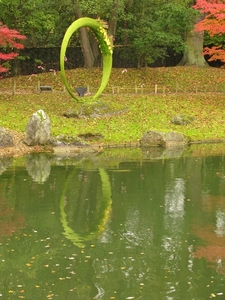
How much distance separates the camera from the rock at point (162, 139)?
30.6 meters

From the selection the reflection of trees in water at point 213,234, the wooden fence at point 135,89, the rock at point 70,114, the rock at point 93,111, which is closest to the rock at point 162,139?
the rock at point 93,111

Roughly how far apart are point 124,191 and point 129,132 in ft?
37.7

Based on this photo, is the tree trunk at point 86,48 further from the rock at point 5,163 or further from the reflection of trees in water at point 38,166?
the rock at point 5,163

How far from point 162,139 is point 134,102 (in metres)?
7.06

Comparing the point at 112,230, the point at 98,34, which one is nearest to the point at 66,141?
the point at 98,34

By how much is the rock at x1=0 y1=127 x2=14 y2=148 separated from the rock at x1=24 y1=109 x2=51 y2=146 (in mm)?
861

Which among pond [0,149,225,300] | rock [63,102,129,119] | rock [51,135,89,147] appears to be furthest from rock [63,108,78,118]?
pond [0,149,225,300]

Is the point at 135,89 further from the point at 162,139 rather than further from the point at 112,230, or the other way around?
the point at 112,230

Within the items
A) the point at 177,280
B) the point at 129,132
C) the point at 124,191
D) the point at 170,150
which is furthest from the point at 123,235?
the point at 129,132

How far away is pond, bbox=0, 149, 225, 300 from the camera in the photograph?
501 inches

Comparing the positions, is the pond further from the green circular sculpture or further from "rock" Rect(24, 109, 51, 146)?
the green circular sculpture

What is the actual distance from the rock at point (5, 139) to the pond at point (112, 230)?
248 centimetres

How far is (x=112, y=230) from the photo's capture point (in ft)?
54.2

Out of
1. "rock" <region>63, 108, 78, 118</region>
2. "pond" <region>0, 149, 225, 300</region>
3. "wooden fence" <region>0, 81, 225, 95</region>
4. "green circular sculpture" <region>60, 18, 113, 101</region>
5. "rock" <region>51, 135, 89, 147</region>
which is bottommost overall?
"pond" <region>0, 149, 225, 300</region>
